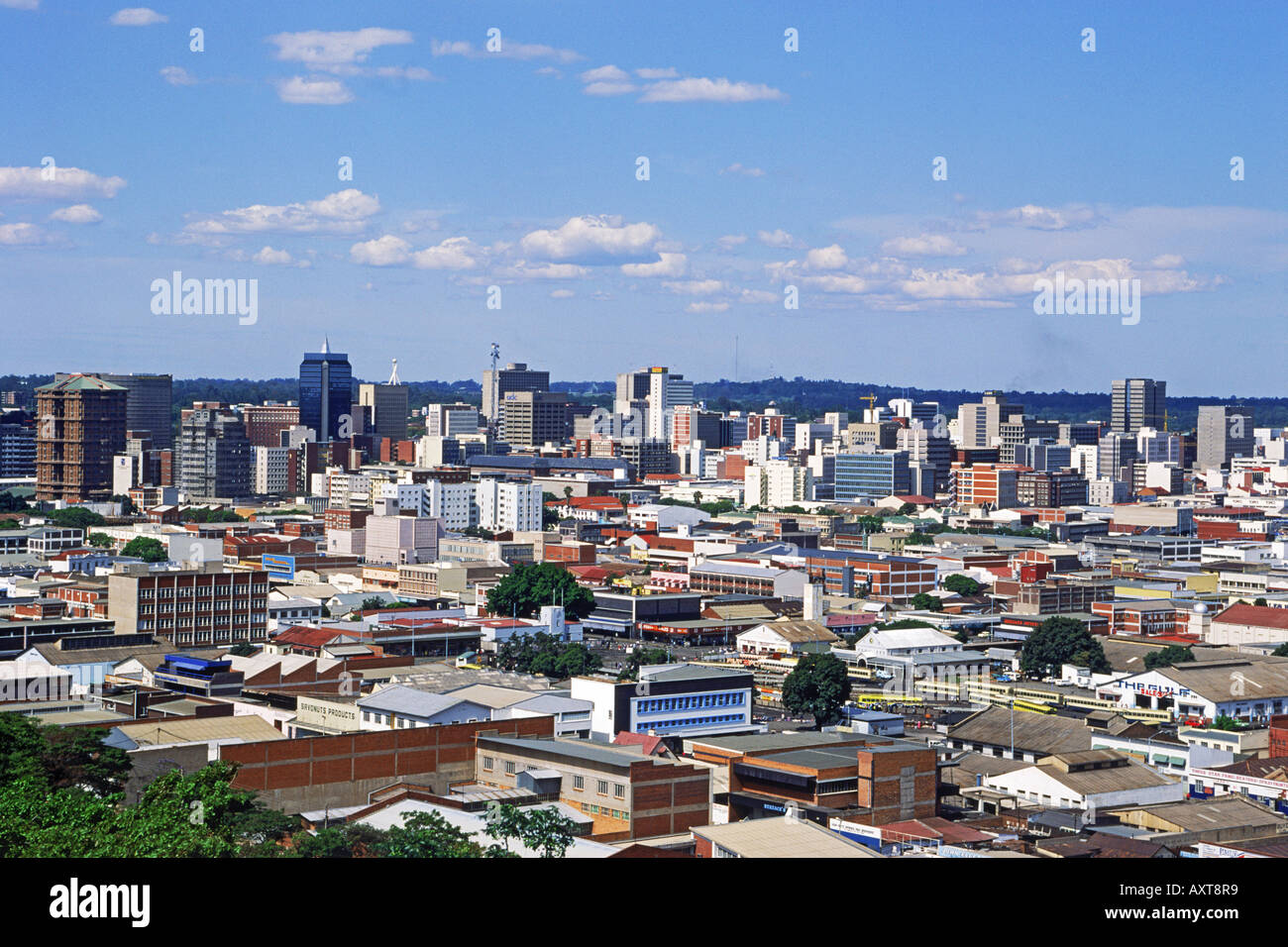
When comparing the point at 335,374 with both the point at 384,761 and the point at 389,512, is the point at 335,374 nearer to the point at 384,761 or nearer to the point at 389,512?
the point at 389,512

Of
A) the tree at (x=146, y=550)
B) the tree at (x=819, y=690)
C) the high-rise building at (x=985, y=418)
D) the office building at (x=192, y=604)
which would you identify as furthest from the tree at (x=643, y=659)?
the high-rise building at (x=985, y=418)

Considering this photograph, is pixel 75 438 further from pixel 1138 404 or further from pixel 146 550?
pixel 1138 404

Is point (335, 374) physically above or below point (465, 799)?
above

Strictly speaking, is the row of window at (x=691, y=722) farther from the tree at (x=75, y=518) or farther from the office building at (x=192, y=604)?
the tree at (x=75, y=518)

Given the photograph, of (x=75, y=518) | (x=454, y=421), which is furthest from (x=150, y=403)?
(x=75, y=518)
